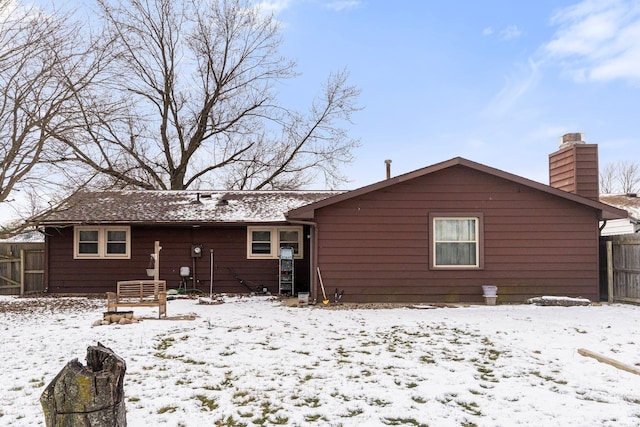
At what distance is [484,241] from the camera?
11.7m

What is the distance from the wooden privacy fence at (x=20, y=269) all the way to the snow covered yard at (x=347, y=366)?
5296 millimetres

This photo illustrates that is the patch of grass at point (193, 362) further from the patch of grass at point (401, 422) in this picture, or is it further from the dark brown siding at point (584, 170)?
the dark brown siding at point (584, 170)

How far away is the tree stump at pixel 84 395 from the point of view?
1.68m

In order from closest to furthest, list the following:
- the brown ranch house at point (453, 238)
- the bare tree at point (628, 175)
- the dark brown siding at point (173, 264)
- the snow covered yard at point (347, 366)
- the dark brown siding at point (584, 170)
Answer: the snow covered yard at point (347, 366) < the brown ranch house at point (453, 238) < the dark brown siding at point (584, 170) < the dark brown siding at point (173, 264) < the bare tree at point (628, 175)

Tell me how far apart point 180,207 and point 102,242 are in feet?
7.91

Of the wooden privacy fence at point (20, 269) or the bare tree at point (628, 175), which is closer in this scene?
the wooden privacy fence at point (20, 269)

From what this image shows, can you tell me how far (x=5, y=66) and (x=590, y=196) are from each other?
13.5 metres

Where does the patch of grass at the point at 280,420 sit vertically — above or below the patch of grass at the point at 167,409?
below

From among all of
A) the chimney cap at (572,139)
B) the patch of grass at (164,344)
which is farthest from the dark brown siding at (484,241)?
the patch of grass at (164,344)

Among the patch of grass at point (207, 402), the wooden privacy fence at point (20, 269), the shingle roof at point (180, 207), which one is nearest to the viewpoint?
the patch of grass at point (207, 402)

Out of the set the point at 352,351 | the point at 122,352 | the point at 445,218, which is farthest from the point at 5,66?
the point at 445,218

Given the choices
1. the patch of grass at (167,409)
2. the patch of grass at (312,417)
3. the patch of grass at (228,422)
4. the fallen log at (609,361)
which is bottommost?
the patch of grass at (228,422)

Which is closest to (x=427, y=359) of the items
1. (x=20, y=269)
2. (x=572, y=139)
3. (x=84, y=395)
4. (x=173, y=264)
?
(x=84, y=395)

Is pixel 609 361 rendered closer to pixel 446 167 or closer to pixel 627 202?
pixel 446 167
